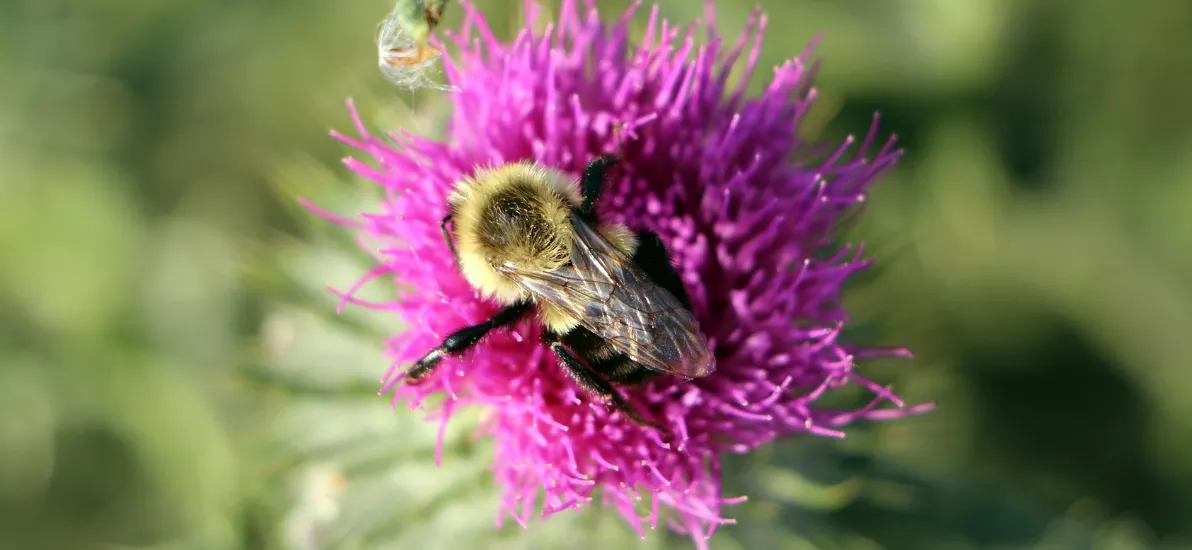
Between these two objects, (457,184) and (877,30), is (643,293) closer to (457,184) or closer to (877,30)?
(457,184)

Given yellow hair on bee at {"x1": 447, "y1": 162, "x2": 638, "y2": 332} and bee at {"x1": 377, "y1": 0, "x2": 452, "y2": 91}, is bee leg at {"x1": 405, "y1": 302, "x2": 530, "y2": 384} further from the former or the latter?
bee at {"x1": 377, "y1": 0, "x2": 452, "y2": 91}

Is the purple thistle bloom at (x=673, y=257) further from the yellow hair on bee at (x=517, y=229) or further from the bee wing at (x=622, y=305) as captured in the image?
the bee wing at (x=622, y=305)

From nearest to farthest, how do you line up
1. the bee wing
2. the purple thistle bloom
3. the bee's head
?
the bee wing → the bee's head → the purple thistle bloom

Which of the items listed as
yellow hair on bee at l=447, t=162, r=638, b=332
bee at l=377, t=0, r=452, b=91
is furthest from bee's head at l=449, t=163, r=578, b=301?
bee at l=377, t=0, r=452, b=91

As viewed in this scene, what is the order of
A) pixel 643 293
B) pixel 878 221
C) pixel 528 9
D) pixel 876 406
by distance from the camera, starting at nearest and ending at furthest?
1. pixel 643 293
2. pixel 528 9
3. pixel 876 406
4. pixel 878 221

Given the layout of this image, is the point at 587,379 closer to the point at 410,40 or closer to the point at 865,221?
the point at 410,40

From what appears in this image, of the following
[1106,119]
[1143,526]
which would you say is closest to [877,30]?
[1106,119]

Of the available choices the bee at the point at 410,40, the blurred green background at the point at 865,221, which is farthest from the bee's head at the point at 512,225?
the blurred green background at the point at 865,221
